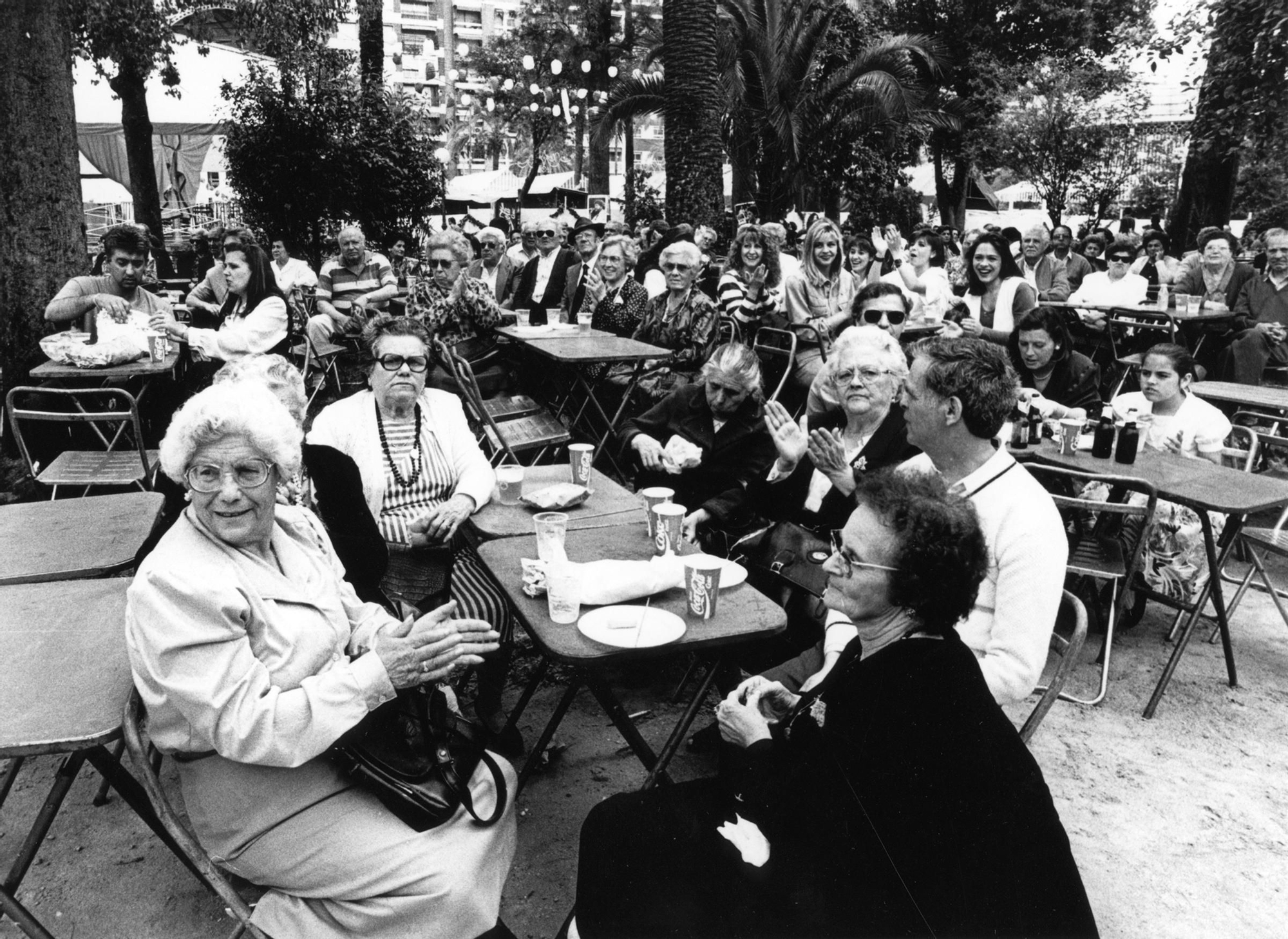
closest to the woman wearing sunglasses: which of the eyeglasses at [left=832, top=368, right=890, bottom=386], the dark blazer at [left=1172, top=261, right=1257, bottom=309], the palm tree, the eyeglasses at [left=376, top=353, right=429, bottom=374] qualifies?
the eyeglasses at [left=376, top=353, right=429, bottom=374]

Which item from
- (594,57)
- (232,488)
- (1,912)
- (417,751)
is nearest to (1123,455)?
(417,751)

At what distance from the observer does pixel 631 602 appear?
2.47 meters

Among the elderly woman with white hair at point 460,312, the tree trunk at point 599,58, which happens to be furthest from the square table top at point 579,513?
the tree trunk at point 599,58

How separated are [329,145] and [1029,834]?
1165cm

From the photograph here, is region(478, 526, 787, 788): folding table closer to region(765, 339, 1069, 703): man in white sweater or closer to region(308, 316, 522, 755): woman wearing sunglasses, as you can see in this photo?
region(765, 339, 1069, 703): man in white sweater

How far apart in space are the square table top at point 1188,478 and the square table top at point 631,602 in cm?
203

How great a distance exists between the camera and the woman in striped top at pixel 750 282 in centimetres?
674

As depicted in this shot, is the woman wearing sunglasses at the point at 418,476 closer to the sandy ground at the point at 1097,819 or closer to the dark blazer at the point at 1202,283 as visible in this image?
the sandy ground at the point at 1097,819

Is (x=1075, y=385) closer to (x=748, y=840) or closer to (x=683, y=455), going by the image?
(x=683, y=455)

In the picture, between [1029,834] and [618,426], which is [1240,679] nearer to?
[1029,834]

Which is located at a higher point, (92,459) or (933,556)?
(933,556)

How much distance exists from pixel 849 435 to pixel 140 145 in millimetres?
13429

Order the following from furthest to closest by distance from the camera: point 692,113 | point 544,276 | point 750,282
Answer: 1. point 692,113
2. point 544,276
3. point 750,282

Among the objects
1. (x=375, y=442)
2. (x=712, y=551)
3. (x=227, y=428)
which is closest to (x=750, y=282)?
(x=712, y=551)
